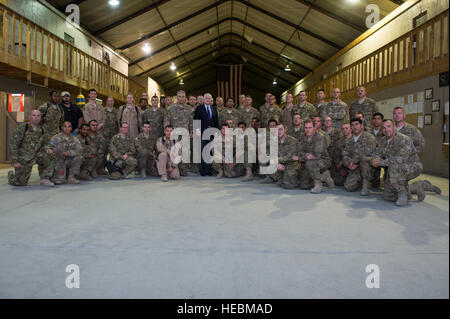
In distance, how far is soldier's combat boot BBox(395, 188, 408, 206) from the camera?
3452 millimetres

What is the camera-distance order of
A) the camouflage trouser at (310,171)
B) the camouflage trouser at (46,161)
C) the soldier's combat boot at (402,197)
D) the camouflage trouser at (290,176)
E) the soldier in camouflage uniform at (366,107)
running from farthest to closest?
Answer: 1. the soldier in camouflage uniform at (366,107)
2. the camouflage trouser at (46,161)
3. the camouflage trouser at (290,176)
4. the camouflage trouser at (310,171)
5. the soldier's combat boot at (402,197)

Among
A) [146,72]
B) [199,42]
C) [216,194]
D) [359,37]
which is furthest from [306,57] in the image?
[216,194]

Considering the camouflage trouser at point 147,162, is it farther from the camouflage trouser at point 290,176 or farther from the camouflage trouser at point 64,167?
the camouflage trouser at point 290,176

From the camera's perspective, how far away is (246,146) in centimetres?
587

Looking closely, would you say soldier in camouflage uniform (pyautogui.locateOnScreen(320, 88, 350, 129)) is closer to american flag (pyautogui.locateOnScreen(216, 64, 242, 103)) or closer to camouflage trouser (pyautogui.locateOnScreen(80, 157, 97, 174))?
camouflage trouser (pyautogui.locateOnScreen(80, 157, 97, 174))

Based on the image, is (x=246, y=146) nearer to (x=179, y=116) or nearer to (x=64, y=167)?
(x=179, y=116)

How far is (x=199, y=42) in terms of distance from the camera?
15773 mm

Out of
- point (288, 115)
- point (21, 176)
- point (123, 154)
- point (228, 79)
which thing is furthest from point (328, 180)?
point (228, 79)

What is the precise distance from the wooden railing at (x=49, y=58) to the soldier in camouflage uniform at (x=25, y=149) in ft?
5.66

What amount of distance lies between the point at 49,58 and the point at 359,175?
672 cm

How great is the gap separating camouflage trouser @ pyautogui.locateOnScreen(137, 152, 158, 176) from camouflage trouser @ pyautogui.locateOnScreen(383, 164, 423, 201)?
3802 mm

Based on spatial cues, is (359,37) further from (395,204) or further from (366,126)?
(395,204)

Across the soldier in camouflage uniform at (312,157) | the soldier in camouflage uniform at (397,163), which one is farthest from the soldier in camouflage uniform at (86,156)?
the soldier in camouflage uniform at (397,163)

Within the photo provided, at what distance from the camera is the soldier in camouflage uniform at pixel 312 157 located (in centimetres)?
442
